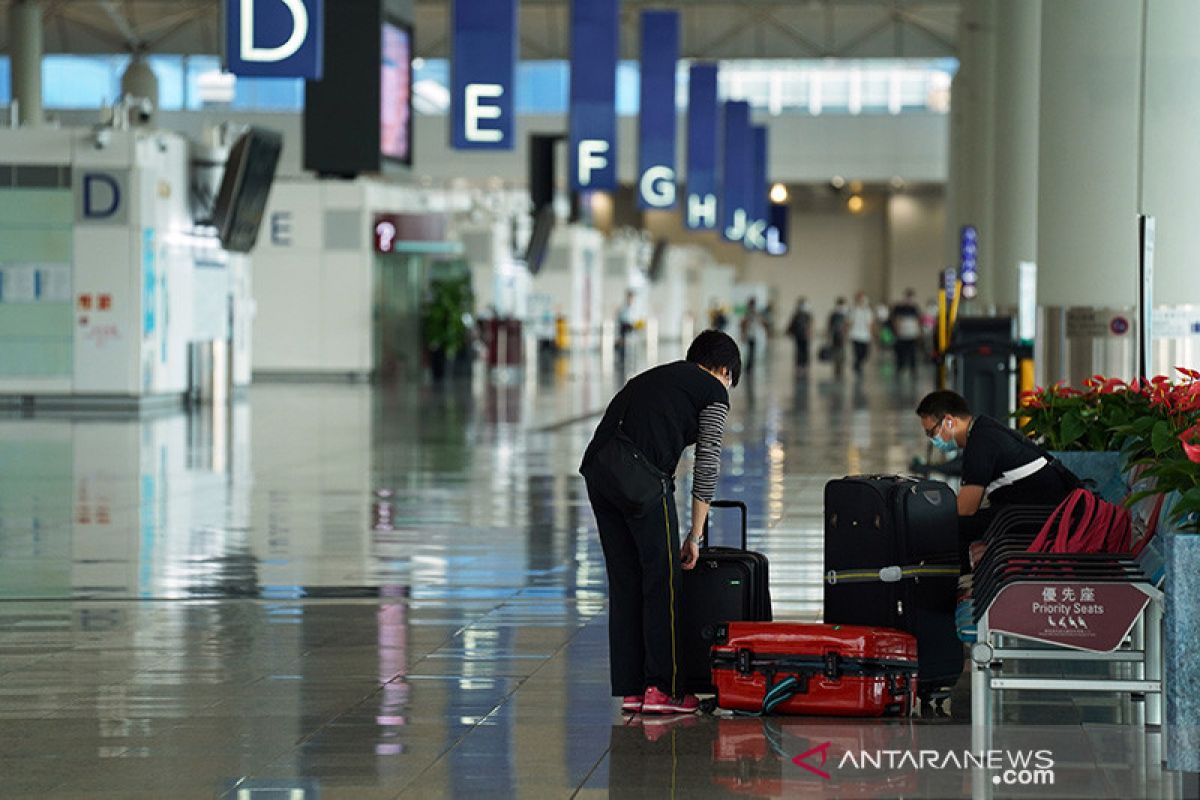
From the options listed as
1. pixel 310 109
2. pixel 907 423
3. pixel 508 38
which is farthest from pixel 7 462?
pixel 907 423

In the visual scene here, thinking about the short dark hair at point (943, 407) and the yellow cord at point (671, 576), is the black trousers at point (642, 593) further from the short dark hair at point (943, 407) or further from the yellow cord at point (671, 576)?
the short dark hair at point (943, 407)

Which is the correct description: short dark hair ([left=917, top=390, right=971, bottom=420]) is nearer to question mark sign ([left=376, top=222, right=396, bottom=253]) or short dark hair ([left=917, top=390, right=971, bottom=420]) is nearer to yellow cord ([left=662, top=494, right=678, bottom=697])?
yellow cord ([left=662, top=494, right=678, bottom=697])

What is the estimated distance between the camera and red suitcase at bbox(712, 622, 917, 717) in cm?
778

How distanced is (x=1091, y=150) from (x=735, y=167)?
91.5 ft

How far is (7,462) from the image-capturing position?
837 inches

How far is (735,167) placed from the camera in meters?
44.0

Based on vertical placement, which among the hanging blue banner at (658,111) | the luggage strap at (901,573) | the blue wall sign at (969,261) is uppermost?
the hanging blue banner at (658,111)

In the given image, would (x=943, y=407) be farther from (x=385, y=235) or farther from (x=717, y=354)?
(x=385, y=235)

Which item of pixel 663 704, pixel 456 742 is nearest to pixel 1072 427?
pixel 663 704

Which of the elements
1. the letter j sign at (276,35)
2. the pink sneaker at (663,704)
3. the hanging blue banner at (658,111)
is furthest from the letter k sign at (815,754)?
the hanging blue banner at (658,111)

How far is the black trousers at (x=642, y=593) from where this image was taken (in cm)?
798

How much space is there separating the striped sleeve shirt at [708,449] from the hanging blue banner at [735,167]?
35686 mm

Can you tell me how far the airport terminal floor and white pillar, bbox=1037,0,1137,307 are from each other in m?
2.89

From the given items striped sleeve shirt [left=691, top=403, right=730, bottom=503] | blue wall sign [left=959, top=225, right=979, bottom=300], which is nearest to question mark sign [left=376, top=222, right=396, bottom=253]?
blue wall sign [left=959, top=225, right=979, bottom=300]
